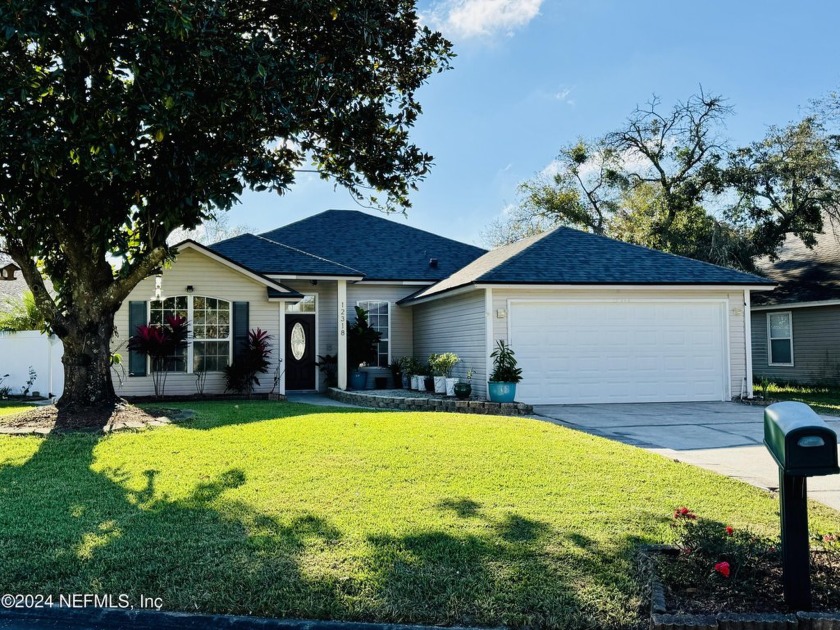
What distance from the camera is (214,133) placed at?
9.31 metres

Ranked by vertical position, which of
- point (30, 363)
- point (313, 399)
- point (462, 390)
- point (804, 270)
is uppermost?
point (804, 270)

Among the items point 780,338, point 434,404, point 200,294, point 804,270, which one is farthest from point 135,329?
point 804,270

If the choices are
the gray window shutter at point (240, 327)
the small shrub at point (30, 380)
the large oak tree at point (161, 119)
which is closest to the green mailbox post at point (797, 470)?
the large oak tree at point (161, 119)

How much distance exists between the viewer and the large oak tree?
25.9ft

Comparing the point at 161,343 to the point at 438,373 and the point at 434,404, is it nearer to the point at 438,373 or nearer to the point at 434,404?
the point at 434,404

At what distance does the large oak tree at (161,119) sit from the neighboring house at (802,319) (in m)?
13.6

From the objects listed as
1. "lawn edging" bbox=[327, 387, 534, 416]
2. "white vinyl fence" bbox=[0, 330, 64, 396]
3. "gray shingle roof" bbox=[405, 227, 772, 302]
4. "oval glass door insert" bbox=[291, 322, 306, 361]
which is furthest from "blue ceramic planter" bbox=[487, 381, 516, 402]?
"white vinyl fence" bbox=[0, 330, 64, 396]

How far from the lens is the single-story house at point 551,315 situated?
44.1ft

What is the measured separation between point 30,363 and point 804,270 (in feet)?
73.3

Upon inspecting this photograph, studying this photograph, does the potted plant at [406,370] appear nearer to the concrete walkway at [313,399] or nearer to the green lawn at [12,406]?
the concrete walkway at [313,399]

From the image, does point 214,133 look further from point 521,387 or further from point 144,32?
point 521,387

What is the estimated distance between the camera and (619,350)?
13.7 metres

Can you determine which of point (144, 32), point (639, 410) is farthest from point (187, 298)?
point (639, 410)

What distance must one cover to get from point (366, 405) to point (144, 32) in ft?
27.6
